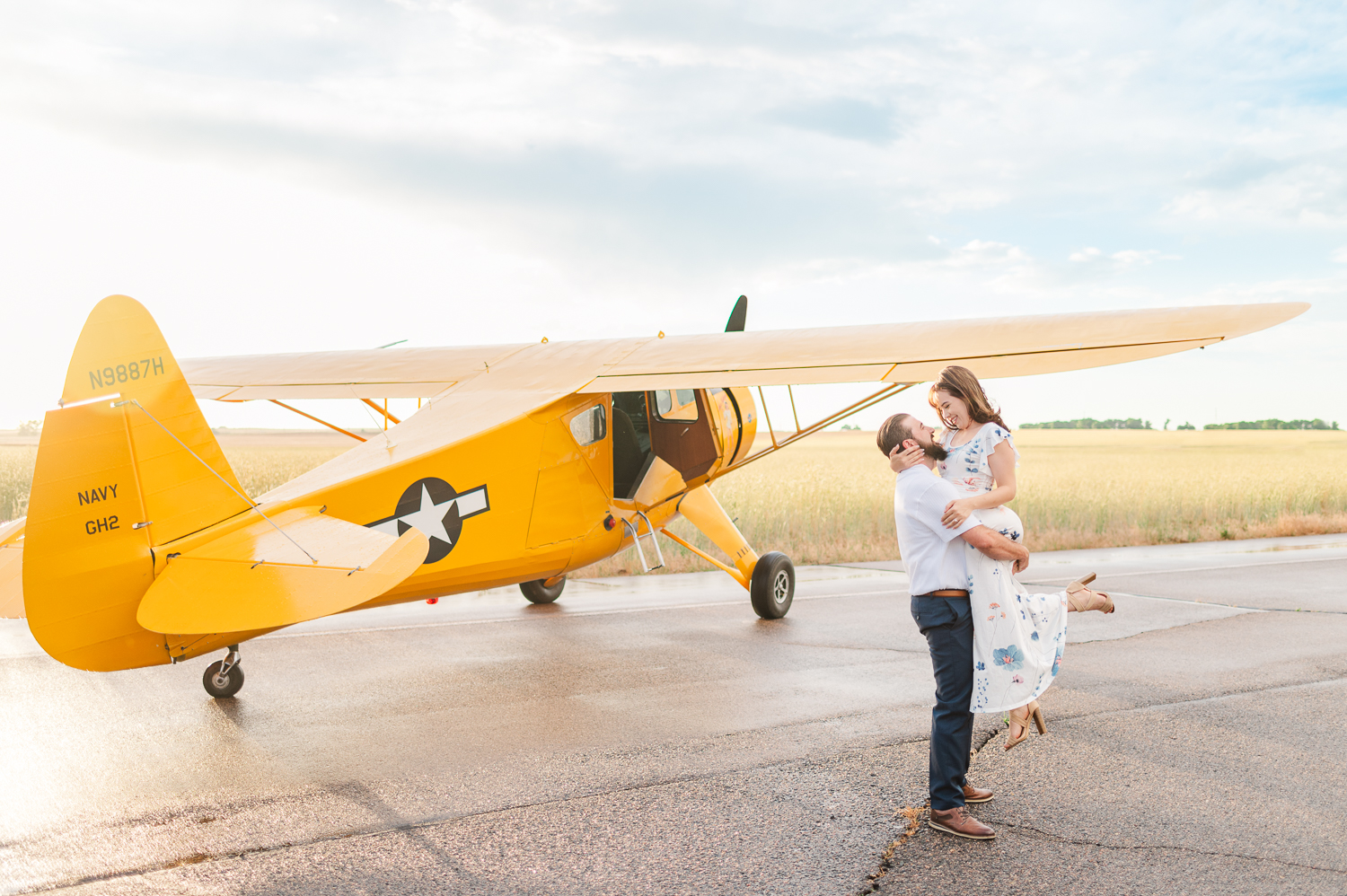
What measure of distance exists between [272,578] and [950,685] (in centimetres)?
298

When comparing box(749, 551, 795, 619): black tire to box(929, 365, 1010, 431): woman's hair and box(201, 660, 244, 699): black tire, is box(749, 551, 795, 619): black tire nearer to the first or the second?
box(201, 660, 244, 699): black tire

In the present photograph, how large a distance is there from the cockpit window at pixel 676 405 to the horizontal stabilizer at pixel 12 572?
16.0 ft

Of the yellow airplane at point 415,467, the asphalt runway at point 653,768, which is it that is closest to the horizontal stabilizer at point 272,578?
the yellow airplane at point 415,467

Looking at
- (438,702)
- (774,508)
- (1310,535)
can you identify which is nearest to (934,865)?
(438,702)

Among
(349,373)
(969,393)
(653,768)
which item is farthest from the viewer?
(349,373)

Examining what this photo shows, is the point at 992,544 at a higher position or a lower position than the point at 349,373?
lower

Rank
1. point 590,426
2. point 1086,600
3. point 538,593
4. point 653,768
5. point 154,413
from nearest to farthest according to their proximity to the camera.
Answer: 1. point 1086,600
2. point 154,413
3. point 653,768
4. point 590,426
5. point 538,593

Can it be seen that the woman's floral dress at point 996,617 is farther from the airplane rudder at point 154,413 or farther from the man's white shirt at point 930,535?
the airplane rudder at point 154,413

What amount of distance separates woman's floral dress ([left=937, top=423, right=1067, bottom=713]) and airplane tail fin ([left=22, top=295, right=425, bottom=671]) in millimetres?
2371

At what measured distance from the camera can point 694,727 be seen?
215 inches

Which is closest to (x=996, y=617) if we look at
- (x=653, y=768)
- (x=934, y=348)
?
(x=653, y=768)

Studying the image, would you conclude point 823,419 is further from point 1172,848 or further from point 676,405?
point 1172,848

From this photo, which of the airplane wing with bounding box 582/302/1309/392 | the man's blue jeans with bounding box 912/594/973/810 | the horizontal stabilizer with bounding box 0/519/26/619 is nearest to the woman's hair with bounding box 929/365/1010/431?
the man's blue jeans with bounding box 912/594/973/810

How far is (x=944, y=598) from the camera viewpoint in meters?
3.84
